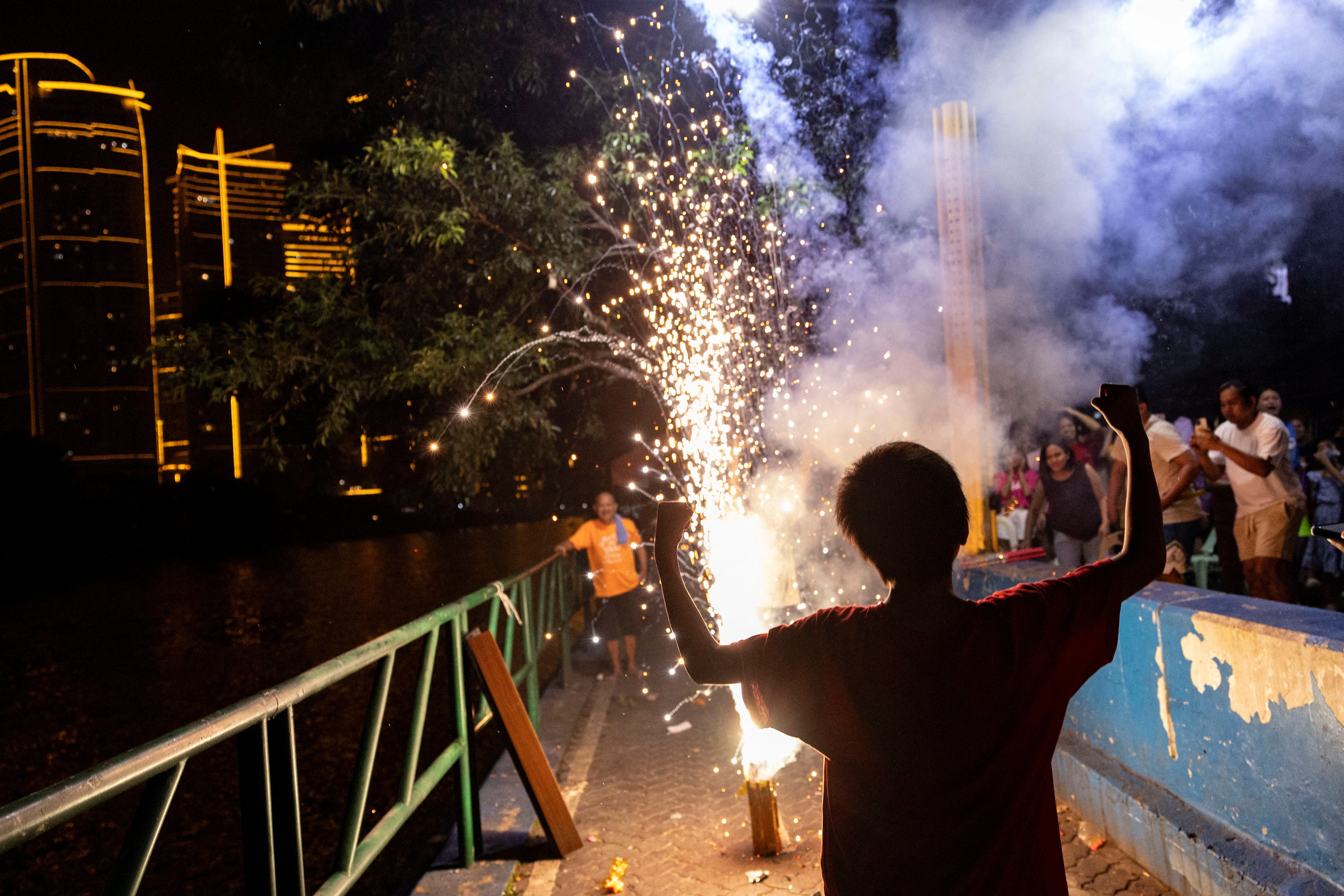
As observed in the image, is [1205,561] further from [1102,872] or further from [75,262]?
[75,262]

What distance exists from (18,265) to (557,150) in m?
110

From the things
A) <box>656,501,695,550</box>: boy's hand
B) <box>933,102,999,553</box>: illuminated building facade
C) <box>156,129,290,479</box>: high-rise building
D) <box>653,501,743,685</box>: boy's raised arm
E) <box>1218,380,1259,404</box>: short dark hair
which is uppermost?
<box>156,129,290,479</box>: high-rise building

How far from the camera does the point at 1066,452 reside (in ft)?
23.7

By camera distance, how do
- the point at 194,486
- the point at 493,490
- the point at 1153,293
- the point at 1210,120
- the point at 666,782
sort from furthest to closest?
the point at 194,486
the point at 493,490
the point at 1153,293
the point at 1210,120
the point at 666,782

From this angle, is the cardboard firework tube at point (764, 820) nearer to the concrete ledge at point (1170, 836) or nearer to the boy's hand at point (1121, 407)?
the concrete ledge at point (1170, 836)

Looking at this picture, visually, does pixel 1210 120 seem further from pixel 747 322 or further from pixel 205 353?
pixel 205 353

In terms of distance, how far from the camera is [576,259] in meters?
10.5

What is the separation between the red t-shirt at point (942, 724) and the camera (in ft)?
4.97

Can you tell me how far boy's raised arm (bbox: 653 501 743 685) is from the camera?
1632 millimetres

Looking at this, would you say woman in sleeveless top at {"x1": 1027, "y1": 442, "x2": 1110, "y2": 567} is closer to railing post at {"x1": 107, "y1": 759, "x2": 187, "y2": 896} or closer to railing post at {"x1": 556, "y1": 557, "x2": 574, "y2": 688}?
railing post at {"x1": 556, "y1": 557, "x2": 574, "y2": 688}

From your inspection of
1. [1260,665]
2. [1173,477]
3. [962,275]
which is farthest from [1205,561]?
[1260,665]

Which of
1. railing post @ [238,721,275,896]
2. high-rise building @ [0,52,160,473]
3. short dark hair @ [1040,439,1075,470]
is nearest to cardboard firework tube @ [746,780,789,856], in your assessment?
railing post @ [238,721,275,896]

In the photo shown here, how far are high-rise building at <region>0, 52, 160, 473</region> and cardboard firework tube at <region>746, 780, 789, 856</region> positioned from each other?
10078 centimetres

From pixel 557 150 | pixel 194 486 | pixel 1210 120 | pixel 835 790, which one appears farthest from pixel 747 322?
pixel 194 486
